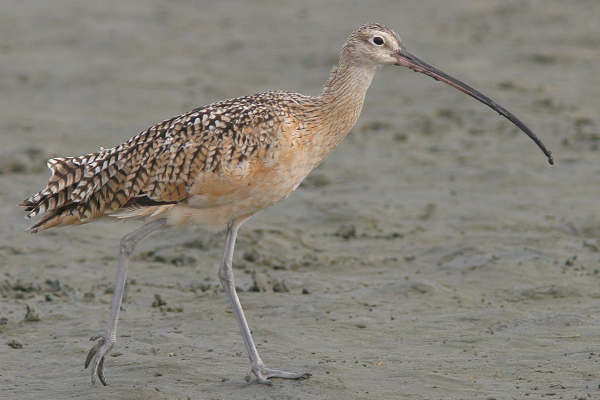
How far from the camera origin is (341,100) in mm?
6238

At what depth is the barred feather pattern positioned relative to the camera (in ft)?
19.2

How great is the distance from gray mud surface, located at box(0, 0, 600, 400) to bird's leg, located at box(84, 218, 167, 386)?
0.56 feet

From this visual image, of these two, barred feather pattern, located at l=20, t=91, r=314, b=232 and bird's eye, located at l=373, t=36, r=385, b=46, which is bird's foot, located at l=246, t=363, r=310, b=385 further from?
bird's eye, located at l=373, t=36, r=385, b=46

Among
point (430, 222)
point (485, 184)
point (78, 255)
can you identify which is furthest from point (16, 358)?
point (485, 184)

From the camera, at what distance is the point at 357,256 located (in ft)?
27.3

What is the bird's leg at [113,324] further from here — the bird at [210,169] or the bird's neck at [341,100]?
the bird's neck at [341,100]

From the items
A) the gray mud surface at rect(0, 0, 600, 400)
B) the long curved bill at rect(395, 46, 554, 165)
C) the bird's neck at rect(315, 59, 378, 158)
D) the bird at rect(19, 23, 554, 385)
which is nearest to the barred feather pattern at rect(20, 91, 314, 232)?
the bird at rect(19, 23, 554, 385)

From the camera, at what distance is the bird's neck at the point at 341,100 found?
6.17 meters

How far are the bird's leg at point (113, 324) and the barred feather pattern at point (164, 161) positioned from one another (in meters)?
0.22

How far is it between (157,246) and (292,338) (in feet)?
8.17

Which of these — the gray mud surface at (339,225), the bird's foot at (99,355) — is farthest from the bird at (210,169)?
the gray mud surface at (339,225)

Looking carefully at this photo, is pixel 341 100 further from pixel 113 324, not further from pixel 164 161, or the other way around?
pixel 113 324

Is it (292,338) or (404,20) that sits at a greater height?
(404,20)

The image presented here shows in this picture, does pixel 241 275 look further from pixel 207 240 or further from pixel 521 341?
pixel 521 341
